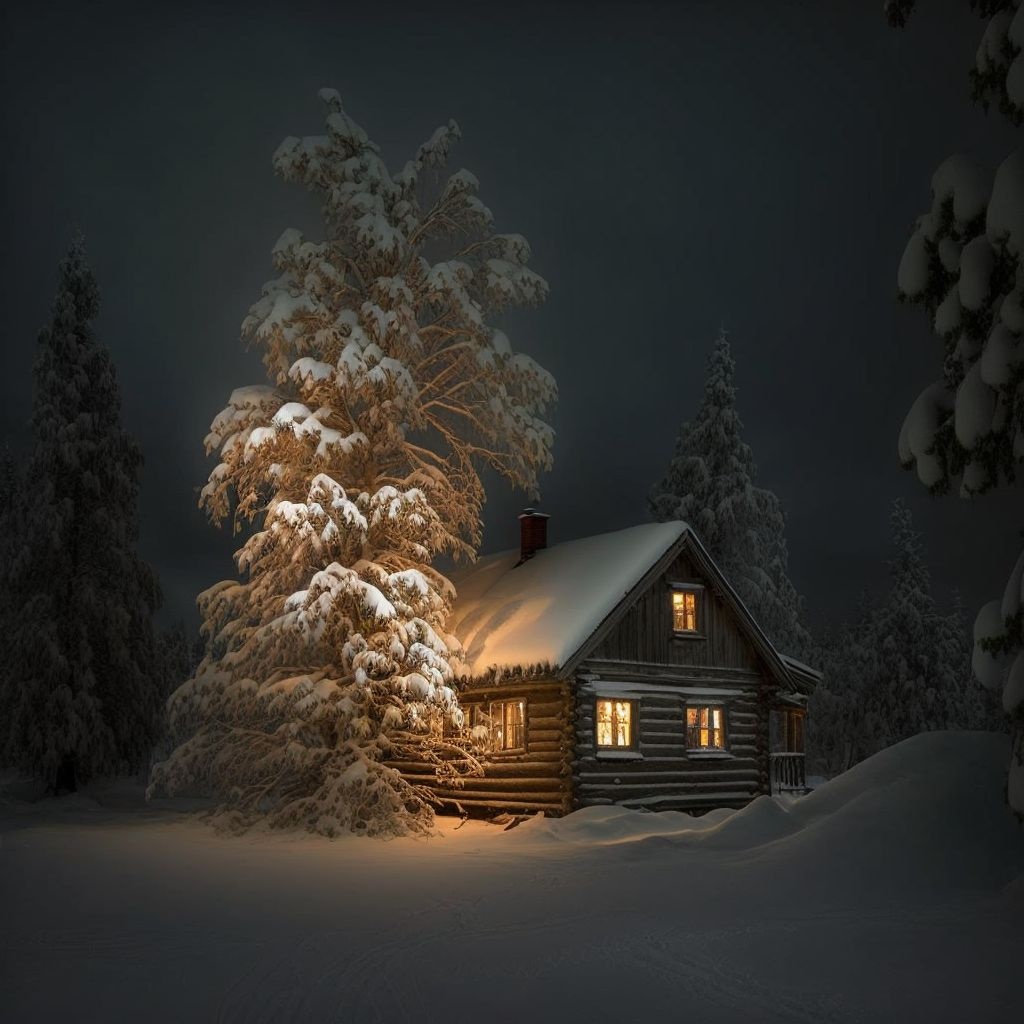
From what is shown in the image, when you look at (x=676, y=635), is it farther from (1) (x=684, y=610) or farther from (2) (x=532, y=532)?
(2) (x=532, y=532)

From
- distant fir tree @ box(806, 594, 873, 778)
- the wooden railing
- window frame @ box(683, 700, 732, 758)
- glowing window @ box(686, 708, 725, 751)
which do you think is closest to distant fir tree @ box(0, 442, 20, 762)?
window frame @ box(683, 700, 732, 758)

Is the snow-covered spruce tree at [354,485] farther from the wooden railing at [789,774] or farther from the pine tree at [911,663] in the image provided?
the pine tree at [911,663]

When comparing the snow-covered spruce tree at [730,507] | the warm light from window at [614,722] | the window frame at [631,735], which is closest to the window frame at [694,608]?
the window frame at [631,735]

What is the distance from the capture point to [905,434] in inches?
460

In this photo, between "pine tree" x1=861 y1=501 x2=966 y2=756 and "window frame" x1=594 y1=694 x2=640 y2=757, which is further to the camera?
"pine tree" x1=861 y1=501 x2=966 y2=756

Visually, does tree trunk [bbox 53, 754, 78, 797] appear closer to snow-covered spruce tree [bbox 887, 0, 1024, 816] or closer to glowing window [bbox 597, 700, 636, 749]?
glowing window [bbox 597, 700, 636, 749]

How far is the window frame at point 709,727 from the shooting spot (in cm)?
2702

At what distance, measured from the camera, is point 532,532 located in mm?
32594

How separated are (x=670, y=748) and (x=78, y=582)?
18085 millimetres

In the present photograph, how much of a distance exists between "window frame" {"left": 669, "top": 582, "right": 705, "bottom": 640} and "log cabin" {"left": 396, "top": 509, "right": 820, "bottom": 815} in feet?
0.13

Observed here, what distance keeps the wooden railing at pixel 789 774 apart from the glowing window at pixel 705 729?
3.87 metres

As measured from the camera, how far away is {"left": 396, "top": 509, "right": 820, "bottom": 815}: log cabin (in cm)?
2425

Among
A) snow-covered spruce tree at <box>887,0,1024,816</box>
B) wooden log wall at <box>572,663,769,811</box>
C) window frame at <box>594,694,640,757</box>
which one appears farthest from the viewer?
window frame at <box>594,694,640,757</box>

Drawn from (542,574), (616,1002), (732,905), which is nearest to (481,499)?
(542,574)
